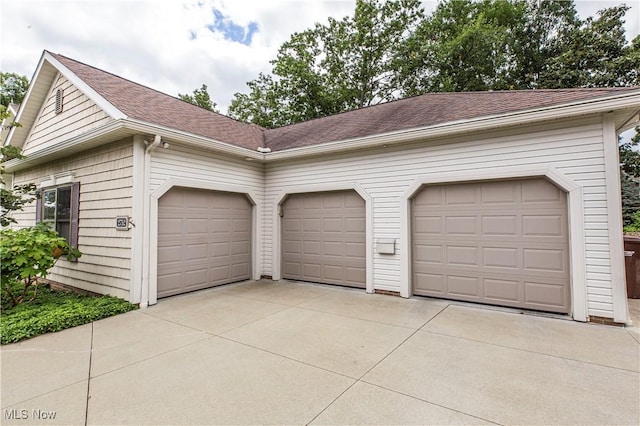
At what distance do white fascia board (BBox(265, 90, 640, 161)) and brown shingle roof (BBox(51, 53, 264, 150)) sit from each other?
1.91 metres

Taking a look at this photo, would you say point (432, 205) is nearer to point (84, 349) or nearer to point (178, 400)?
point (178, 400)

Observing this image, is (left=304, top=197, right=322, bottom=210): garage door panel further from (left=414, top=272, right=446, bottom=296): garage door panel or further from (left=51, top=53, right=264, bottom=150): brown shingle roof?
(left=414, top=272, right=446, bottom=296): garage door panel

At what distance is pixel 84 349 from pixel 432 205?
17.6 ft

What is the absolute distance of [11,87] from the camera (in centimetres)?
1644

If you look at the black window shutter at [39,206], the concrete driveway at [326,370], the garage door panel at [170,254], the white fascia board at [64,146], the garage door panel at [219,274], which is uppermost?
the white fascia board at [64,146]

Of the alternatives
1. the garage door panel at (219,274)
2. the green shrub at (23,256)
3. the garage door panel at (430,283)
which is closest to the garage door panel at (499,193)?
the garage door panel at (430,283)

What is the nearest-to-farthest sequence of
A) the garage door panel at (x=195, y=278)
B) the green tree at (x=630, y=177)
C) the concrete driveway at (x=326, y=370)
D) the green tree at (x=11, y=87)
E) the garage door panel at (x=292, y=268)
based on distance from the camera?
the concrete driveway at (x=326, y=370) < the garage door panel at (x=195, y=278) < the garage door panel at (x=292, y=268) < the green tree at (x=630, y=177) < the green tree at (x=11, y=87)

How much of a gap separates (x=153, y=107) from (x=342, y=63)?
1447 cm

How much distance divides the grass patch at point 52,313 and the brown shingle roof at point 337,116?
120 inches

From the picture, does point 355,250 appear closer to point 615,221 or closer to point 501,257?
point 501,257

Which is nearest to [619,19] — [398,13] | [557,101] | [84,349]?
[398,13]

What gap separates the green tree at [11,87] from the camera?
1598 centimetres

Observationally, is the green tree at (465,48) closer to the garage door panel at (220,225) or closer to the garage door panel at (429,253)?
the garage door panel at (429,253)

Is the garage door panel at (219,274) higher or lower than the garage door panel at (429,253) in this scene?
lower
